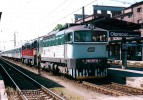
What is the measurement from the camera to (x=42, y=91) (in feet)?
47.0

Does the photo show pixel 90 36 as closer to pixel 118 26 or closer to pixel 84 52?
pixel 84 52

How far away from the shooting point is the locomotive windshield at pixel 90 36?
16.5 metres

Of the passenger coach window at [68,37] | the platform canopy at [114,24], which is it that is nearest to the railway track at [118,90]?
the passenger coach window at [68,37]

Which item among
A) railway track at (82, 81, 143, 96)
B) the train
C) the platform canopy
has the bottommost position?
railway track at (82, 81, 143, 96)

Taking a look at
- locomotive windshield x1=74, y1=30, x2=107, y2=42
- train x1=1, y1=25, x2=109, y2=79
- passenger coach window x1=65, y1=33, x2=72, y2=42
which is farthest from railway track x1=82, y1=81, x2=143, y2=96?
passenger coach window x1=65, y1=33, x2=72, y2=42

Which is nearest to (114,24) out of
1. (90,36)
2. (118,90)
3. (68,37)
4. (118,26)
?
(118,26)

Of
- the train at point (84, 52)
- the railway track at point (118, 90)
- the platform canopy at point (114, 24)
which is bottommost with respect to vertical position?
the railway track at point (118, 90)

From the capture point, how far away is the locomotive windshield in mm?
16500

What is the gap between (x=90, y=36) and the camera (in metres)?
16.9

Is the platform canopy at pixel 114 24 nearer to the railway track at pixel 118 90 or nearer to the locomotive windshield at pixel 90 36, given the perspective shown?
the locomotive windshield at pixel 90 36

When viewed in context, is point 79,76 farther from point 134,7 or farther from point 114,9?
point 114,9

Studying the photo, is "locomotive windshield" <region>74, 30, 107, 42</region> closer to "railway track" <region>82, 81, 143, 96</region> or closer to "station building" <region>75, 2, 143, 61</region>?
"station building" <region>75, 2, 143, 61</region>

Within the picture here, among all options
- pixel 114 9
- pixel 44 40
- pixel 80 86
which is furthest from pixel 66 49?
pixel 114 9

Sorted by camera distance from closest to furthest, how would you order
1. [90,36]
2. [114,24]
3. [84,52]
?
[84,52] → [90,36] → [114,24]
